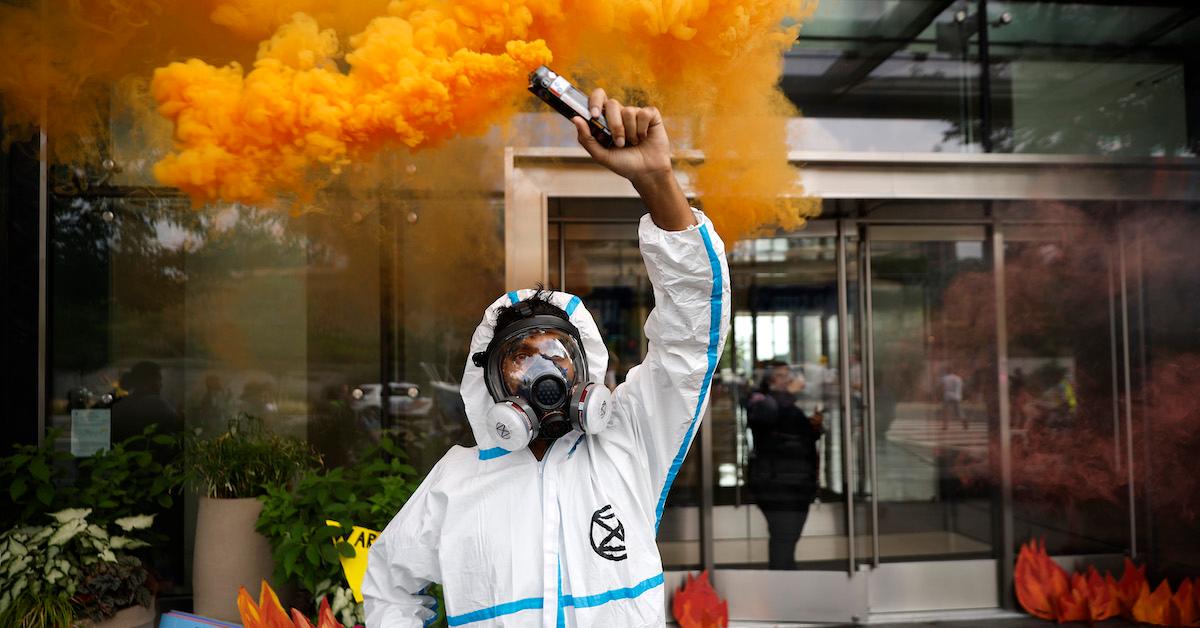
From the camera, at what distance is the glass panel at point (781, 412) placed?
4941 millimetres

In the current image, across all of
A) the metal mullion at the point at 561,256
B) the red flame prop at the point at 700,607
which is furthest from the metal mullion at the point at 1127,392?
the metal mullion at the point at 561,256

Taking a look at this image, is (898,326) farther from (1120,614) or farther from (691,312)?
(691,312)

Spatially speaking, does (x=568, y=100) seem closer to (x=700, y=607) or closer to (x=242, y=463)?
(x=242, y=463)

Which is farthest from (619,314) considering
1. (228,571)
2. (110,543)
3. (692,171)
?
(110,543)

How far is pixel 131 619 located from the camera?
11.2ft

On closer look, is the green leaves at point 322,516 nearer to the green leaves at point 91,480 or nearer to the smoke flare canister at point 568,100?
the green leaves at point 91,480

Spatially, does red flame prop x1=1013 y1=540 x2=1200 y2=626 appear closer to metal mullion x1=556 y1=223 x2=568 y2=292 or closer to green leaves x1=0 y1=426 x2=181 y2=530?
metal mullion x1=556 y1=223 x2=568 y2=292

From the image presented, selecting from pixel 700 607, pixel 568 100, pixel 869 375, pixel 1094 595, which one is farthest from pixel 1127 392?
pixel 568 100

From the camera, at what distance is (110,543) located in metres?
3.43

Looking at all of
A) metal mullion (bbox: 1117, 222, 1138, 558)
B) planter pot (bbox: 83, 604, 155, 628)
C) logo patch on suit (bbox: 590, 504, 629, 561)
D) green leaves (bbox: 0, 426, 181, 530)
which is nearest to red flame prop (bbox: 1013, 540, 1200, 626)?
metal mullion (bbox: 1117, 222, 1138, 558)

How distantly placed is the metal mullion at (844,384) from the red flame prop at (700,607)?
0.94 metres

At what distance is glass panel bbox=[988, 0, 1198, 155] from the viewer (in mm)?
4898

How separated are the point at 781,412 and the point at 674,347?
3.53 m

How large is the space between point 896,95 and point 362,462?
3.82m
